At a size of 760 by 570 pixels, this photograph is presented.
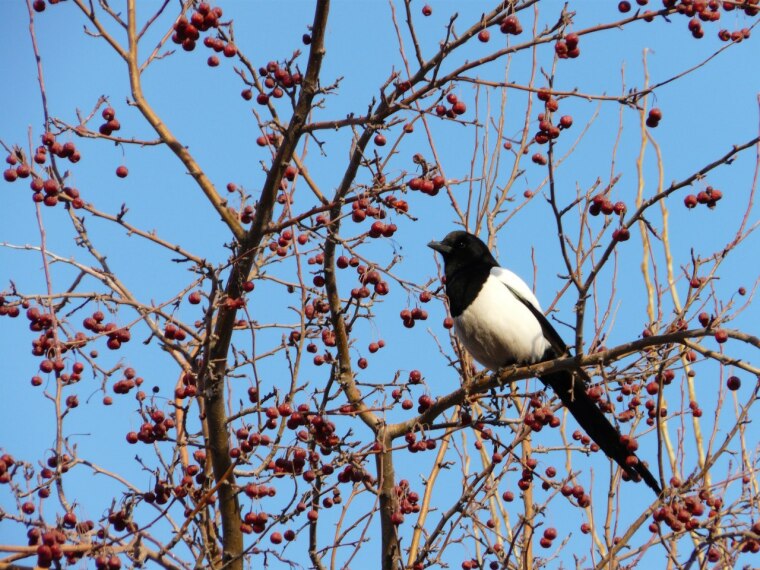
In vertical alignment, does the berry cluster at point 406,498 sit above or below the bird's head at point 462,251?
below

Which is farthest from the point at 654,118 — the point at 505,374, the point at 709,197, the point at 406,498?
the point at 406,498

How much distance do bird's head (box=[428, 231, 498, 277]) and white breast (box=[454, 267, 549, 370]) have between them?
319 mm

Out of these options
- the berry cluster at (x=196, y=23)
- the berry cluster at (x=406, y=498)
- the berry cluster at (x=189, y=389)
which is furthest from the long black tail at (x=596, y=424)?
the berry cluster at (x=196, y=23)

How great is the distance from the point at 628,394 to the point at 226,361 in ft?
5.71

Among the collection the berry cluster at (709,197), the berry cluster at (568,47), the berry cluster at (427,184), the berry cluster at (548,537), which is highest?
the berry cluster at (568,47)

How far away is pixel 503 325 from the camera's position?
480 centimetres

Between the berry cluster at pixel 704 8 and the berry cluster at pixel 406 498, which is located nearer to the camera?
the berry cluster at pixel 704 8

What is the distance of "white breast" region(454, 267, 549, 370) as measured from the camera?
4805 mm

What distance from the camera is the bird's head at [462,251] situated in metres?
5.29

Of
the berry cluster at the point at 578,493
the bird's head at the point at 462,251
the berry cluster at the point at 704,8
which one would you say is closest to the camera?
the berry cluster at the point at 704,8

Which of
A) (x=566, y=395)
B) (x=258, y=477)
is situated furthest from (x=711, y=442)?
(x=258, y=477)

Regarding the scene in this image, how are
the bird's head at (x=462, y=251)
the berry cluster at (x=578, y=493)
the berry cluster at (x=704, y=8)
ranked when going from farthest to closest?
the bird's head at (x=462, y=251), the berry cluster at (x=578, y=493), the berry cluster at (x=704, y=8)

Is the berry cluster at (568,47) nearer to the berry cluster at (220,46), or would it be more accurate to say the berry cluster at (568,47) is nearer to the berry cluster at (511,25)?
the berry cluster at (511,25)

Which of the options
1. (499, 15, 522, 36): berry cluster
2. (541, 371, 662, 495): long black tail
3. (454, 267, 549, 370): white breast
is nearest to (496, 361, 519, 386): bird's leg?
(541, 371, 662, 495): long black tail
